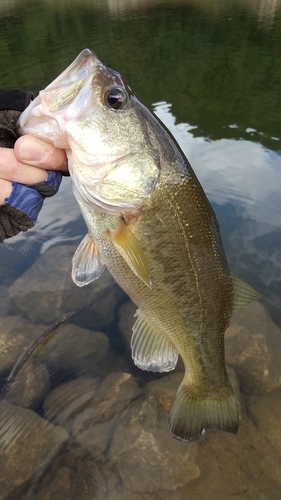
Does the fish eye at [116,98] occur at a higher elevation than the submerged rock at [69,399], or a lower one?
higher

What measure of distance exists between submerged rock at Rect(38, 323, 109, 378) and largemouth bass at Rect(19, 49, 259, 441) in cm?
232

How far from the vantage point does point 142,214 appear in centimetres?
199

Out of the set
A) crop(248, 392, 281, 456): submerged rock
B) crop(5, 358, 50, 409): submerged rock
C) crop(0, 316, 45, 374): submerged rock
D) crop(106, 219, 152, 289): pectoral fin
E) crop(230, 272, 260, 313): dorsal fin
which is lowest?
crop(248, 392, 281, 456): submerged rock

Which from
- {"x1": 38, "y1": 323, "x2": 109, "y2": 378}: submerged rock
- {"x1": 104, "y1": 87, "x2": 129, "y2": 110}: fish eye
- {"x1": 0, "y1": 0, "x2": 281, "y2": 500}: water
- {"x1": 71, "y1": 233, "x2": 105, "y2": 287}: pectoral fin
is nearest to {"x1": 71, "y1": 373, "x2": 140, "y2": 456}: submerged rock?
{"x1": 0, "y1": 0, "x2": 281, "y2": 500}: water

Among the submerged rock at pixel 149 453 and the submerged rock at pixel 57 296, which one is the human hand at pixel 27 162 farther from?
the submerged rock at pixel 57 296

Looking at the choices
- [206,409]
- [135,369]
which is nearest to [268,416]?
[135,369]

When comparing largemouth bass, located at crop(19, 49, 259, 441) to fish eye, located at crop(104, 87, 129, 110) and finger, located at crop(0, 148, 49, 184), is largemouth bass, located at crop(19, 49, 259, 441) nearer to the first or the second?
fish eye, located at crop(104, 87, 129, 110)

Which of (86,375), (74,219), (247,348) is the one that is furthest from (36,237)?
(247,348)

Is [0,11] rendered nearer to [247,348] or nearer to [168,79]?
[168,79]

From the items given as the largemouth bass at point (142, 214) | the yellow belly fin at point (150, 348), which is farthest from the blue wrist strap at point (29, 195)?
the yellow belly fin at point (150, 348)

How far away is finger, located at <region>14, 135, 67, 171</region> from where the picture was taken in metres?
1.85

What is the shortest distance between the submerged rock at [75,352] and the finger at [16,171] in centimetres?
300

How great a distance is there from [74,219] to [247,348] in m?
3.64

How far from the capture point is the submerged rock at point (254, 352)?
14.4ft
